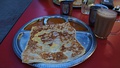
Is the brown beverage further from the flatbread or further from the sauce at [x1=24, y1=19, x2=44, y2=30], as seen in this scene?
the sauce at [x1=24, y1=19, x2=44, y2=30]

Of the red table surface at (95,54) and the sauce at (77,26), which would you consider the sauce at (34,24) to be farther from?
the sauce at (77,26)

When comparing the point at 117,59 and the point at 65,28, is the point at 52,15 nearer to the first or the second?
the point at 65,28

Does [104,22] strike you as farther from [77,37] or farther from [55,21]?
[55,21]

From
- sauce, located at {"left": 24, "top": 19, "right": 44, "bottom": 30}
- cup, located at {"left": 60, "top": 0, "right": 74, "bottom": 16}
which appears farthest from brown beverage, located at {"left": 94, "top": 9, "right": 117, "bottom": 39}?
sauce, located at {"left": 24, "top": 19, "right": 44, "bottom": 30}

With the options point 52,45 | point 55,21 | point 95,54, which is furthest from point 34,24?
point 95,54

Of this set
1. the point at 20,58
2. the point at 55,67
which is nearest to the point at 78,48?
the point at 55,67

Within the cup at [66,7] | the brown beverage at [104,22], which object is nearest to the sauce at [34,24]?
the cup at [66,7]
